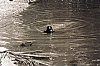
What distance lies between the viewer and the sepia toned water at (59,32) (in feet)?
61.8

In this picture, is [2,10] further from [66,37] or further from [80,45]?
[80,45]

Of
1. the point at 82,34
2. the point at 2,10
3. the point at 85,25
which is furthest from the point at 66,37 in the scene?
the point at 2,10

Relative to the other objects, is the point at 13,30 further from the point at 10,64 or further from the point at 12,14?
the point at 10,64

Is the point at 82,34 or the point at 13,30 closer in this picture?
the point at 82,34

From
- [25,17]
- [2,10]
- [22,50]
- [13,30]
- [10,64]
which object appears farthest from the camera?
[2,10]

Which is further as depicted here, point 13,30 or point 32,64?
point 13,30

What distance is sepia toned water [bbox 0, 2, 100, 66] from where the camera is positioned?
61.8ft

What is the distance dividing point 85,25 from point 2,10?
14185 mm

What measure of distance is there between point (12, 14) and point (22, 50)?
14586mm

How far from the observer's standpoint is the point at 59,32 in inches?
953

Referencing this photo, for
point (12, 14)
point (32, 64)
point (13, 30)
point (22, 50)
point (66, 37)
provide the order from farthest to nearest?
point (12, 14), point (13, 30), point (66, 37), point (22, 50), point (32, 64)

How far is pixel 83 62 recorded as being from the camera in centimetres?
1730

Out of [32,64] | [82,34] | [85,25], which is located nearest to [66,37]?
[82,34]

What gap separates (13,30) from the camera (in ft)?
84.6
